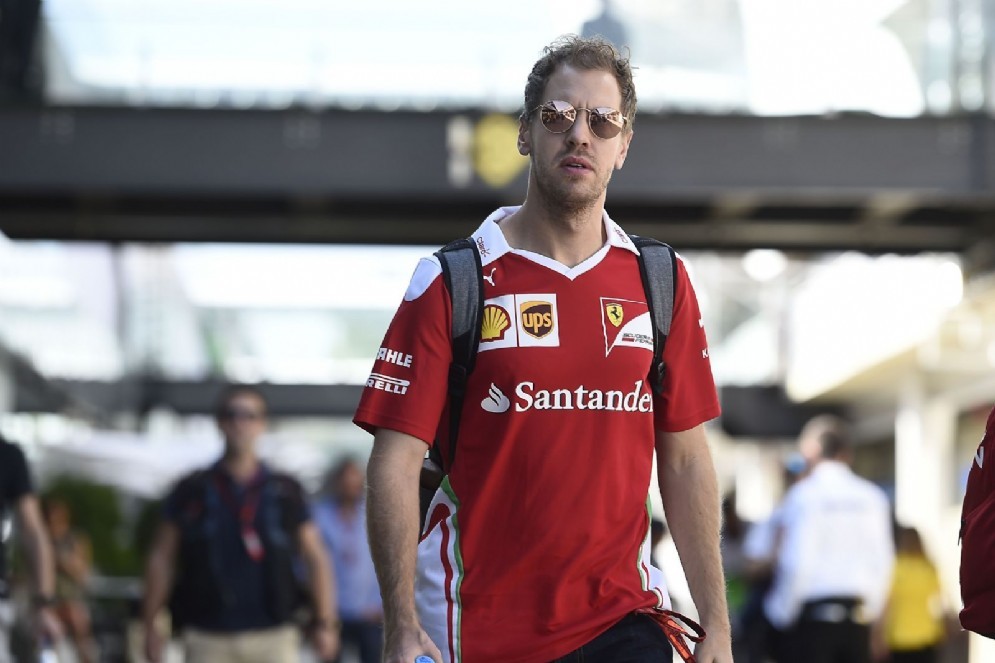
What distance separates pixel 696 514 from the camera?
4.19m

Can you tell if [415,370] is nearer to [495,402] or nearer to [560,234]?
[495,402]

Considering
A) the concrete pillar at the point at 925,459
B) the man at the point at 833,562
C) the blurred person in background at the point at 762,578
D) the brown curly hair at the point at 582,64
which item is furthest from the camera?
the concrete pillar at the point at 925,459

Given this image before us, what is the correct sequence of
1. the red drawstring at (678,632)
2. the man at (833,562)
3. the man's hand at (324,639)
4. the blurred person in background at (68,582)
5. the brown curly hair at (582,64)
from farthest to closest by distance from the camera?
1. the blurred person in background at (68,582)
2. the man at (833,562)
3. the man's hand at (324,639)
4. the brown curly hair at (582,64)
5. the red drawstring at (678,632)

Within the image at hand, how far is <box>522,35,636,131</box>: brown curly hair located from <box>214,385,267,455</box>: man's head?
4388 mm

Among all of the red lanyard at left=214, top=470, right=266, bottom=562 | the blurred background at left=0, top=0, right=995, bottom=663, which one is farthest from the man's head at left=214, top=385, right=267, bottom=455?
the blurred background at left=0, top=0, right=995, bottom=663

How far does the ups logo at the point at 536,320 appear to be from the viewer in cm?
399

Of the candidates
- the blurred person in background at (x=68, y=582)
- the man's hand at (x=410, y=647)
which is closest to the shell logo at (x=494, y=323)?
the man's hand at (x=410, y=647)

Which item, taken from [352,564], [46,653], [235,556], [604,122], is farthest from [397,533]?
[352,564]

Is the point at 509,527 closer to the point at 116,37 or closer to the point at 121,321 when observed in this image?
the point at 116,37

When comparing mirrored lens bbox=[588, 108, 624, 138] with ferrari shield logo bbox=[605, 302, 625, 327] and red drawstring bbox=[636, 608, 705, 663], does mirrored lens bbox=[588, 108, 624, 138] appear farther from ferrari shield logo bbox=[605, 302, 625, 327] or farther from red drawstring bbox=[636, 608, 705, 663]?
red drawstring bbox=[636, 608, 705, 663]

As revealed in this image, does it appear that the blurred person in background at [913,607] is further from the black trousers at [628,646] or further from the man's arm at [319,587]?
the black trousers at [628,646]

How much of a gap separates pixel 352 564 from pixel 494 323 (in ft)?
29.7

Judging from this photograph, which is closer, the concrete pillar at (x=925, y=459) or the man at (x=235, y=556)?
the man at (x=235, y=556)

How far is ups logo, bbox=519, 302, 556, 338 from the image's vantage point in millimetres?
3990
